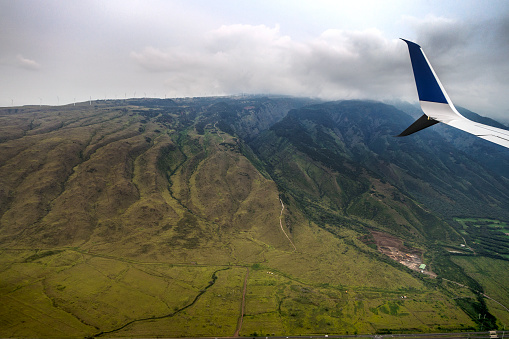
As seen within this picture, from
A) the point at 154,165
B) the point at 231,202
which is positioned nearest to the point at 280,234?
the point at 231,202

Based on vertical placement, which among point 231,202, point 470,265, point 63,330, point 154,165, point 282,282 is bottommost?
point 470,265

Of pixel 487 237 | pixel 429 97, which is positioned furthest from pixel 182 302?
pixel 487 237

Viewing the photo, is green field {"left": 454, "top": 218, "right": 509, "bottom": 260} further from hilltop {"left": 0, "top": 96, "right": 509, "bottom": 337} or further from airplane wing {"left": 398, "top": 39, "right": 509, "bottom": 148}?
airplane wing {"left": 398, "top": 39, "right": 509, "bottom": 148}

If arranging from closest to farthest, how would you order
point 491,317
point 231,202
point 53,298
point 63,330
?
1. point 63,330
2. point 53,298
3. point 491,317
4. point 231,202

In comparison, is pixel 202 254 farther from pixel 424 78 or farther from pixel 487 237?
pixel 487 237

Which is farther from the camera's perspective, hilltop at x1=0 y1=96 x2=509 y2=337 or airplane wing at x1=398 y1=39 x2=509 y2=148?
hilltop at x1=0 y1=96 x2=509 y2=337

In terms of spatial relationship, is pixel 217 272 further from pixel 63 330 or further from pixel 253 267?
pixel 63 330

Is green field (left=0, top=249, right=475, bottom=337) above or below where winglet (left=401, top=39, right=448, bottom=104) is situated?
below

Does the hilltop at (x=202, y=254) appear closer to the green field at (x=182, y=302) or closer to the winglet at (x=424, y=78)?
the green field at (x=182, y=302)

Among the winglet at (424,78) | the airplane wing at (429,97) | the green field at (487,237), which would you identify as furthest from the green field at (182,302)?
the green field at (487,237)

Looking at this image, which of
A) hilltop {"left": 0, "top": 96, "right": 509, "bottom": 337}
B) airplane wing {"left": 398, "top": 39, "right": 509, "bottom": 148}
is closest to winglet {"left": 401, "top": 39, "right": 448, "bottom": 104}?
airplane wing {"left": 398, "top": 39, "right": 509, "bottom": 148}

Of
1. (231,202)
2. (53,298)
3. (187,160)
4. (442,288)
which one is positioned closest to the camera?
(53,298)
